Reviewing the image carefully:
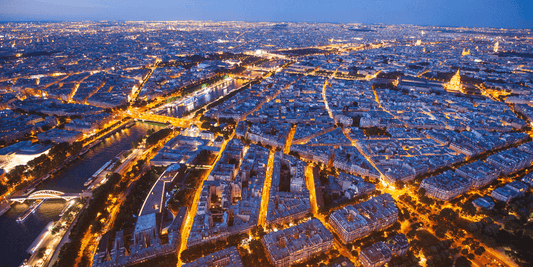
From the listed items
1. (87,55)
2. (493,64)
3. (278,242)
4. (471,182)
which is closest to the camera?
(278,242)

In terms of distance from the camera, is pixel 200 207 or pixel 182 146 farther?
pixel 182 146

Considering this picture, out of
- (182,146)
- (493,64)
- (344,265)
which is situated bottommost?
(344,265)

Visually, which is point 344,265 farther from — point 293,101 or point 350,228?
point 293,101

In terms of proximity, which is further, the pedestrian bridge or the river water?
the pedestrian bridge

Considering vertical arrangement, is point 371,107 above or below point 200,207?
above

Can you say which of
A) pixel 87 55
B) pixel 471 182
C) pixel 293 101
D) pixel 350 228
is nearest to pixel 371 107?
pixel 293 101

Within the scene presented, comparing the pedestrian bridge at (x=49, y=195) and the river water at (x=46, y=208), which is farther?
the pedestrian bridge at (x=49, y=195)

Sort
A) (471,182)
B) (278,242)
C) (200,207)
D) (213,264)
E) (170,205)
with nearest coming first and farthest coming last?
(213,264), (278,242), (200,207), (170,205), (471,182)

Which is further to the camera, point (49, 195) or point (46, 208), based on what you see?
point (49, 195)
